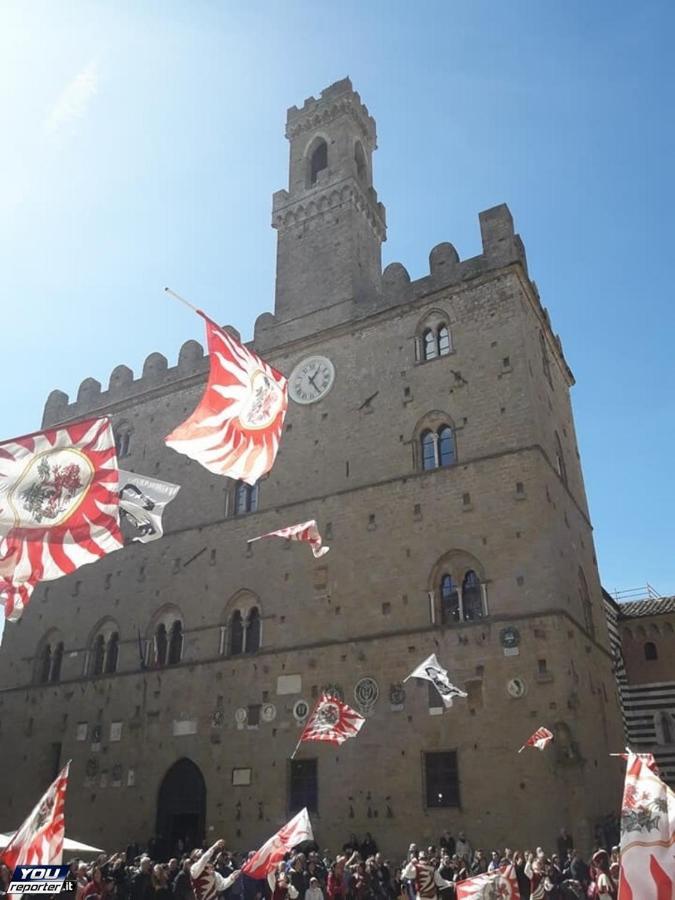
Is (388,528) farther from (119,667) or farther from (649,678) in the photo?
(649,678)

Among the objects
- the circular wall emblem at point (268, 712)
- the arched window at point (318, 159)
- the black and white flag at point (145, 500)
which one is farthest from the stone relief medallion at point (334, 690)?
the arched window at point (318, 159)

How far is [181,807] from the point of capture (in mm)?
21578

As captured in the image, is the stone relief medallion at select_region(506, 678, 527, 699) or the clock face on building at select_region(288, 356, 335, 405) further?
the clock face on building at select_region(288, 356, 335, 405)

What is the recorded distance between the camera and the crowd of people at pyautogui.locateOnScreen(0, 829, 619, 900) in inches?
464

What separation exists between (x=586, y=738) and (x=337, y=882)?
7.91 metres

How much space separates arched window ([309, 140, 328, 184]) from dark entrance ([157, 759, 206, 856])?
869 inches

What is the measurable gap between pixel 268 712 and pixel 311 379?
35.3 ft

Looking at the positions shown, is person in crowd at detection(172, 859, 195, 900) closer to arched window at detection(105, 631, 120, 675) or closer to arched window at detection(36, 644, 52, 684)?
arched window at detection(105, 631, 120, 675)

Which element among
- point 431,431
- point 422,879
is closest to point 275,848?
point 422,879

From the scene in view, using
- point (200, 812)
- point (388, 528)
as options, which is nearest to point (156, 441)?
point (388, 528)

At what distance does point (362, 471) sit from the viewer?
23.1m

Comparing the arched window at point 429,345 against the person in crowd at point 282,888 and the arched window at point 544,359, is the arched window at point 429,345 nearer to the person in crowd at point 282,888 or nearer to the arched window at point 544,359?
the arched window at point 544,359

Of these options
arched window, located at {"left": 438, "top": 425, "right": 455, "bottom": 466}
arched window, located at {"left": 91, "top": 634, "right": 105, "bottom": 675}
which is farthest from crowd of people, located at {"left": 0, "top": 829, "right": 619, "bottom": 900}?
arched window, located at {"left": 91, "top": 634, "right": 105, "bottom": 675}

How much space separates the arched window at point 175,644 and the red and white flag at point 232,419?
14422mm
